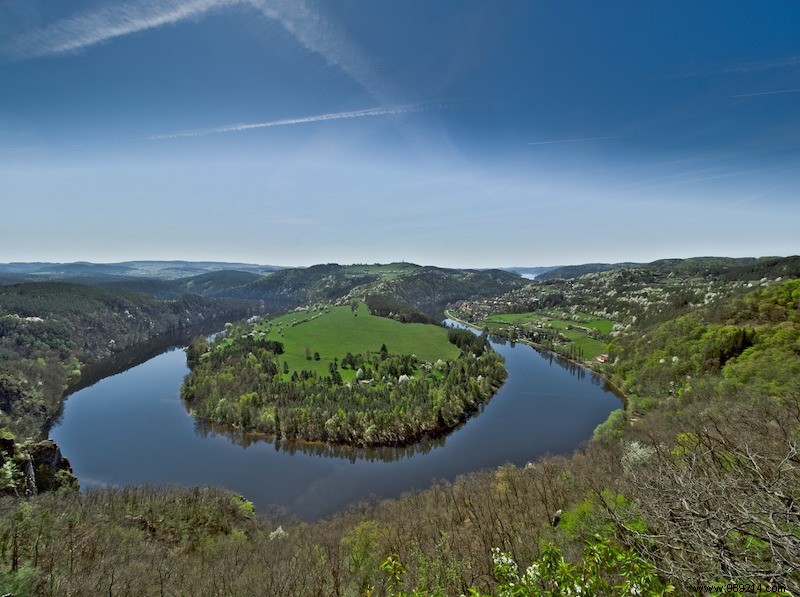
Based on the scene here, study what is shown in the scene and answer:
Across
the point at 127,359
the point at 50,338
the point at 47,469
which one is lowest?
the point at 127,359

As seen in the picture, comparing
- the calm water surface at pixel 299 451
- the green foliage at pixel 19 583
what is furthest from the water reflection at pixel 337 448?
the green foliage at pixel 19 583

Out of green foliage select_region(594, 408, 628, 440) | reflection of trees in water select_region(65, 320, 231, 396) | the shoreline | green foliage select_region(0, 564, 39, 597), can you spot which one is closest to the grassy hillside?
green foliage select_region(594, 408, 628, 440)

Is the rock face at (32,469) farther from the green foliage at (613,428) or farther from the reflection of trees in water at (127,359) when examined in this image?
the reflection of trees in water at (127,359)

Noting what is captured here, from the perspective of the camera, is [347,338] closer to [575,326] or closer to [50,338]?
[575,326]

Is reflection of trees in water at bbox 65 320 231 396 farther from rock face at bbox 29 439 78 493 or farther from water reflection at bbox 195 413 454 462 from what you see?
rock face at bbox 29 439 78 493

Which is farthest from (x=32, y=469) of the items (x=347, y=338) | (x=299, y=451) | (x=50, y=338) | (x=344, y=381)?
(x=50, y=338)

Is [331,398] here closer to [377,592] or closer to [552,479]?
[552,479]
